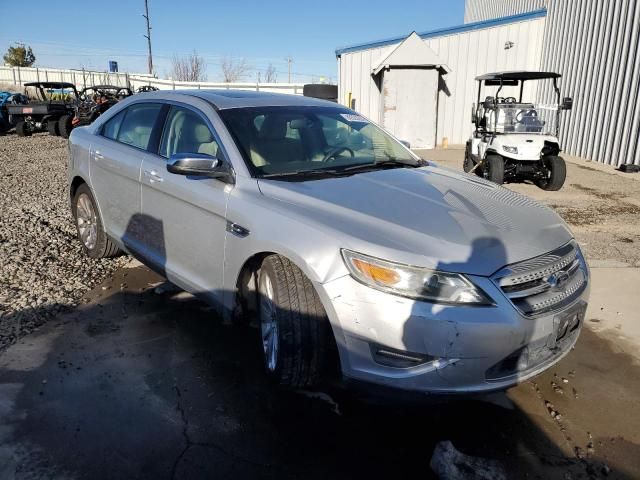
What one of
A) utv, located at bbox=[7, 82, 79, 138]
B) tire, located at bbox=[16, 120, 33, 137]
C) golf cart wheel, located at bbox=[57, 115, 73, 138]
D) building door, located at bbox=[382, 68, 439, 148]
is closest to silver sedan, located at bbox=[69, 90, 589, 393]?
building door, located at bbox=[382, 68, 439, 148]

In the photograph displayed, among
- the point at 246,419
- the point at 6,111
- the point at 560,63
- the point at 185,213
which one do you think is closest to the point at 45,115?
the point at 6,111

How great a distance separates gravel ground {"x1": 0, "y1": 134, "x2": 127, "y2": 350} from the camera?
403 cm

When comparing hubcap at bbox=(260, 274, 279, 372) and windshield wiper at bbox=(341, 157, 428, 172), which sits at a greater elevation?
windshield wiper at bbox=(341, 157, 428, 172)

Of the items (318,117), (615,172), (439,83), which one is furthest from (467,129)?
(318,117)

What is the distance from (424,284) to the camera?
2.39m

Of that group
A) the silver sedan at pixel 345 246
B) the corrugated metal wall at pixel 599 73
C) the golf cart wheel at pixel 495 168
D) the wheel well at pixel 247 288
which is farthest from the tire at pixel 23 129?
the wheel well at pixel 247 288

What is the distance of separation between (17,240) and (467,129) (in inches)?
591

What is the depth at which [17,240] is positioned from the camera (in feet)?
18.6

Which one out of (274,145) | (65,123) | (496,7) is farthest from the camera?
(496,7)

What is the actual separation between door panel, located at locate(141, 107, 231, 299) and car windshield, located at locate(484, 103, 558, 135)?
24.4ft

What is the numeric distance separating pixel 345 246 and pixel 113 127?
3.08 m

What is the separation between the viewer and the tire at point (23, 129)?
17812 mm

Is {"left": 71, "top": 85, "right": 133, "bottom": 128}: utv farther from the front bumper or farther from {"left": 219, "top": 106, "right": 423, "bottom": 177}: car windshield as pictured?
the front bumper

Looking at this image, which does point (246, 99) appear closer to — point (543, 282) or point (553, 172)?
point (543, 282)
